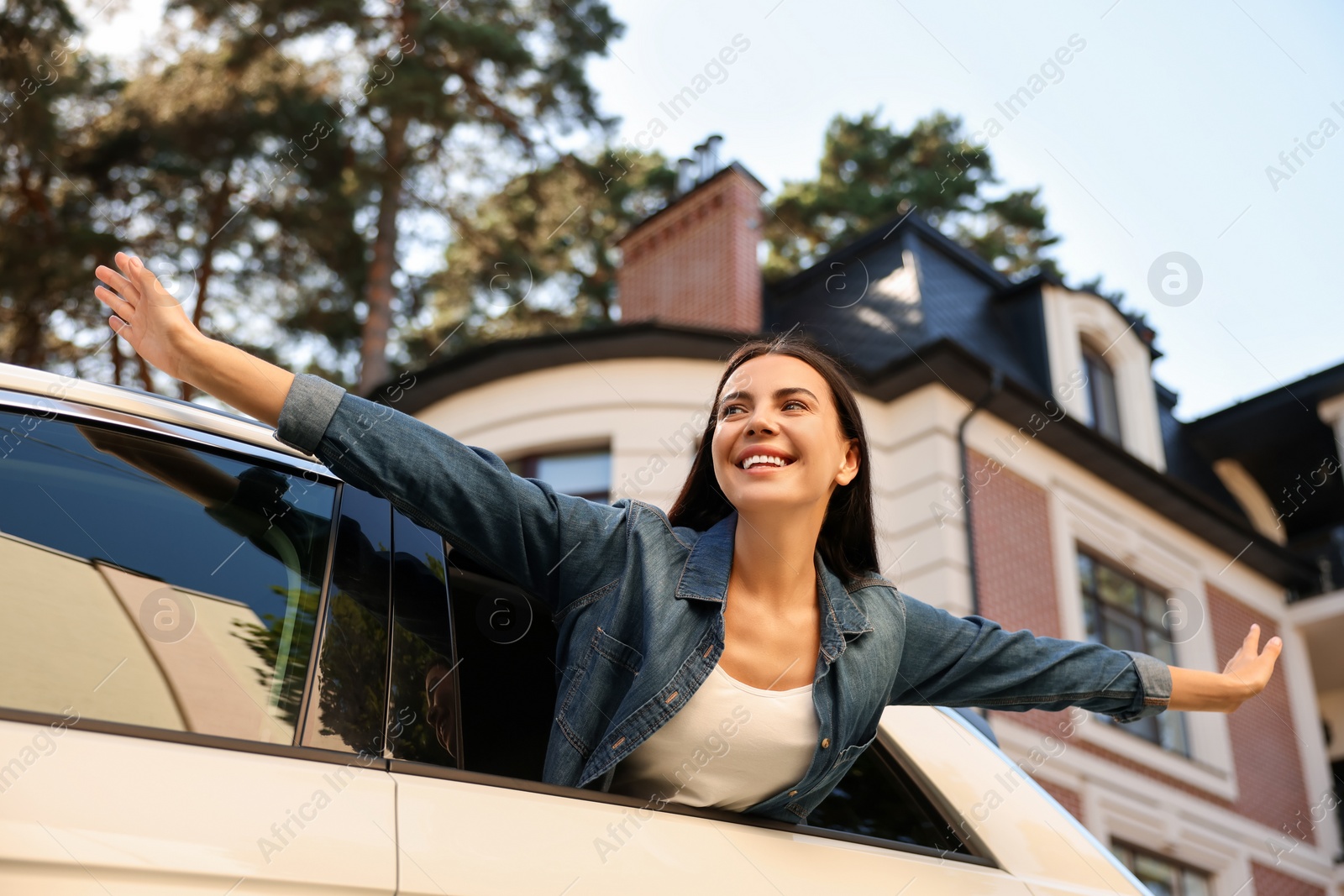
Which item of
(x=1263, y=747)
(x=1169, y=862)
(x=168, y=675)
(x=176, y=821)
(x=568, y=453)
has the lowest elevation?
(x=176, y=821)

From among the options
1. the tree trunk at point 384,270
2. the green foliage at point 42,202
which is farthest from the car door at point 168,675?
the green foliage at point 42,202

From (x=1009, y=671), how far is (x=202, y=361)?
1674mm

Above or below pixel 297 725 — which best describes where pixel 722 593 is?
above

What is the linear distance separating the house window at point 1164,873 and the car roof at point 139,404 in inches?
478

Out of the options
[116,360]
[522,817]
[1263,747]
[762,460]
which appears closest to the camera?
[522,817]

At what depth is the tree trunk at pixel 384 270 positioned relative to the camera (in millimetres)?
17219

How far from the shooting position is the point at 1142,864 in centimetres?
1270

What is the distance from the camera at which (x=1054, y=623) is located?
12125 millimetres

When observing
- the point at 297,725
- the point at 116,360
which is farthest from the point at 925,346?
the point at 116,360

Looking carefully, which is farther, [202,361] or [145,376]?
[145,376]

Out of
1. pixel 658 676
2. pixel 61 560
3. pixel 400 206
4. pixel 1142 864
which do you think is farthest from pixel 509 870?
pixel 400 206

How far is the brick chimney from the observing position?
14.3 meters

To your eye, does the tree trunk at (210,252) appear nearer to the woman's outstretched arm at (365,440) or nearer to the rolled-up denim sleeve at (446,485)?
the woman's outstretched arm at (365,440)

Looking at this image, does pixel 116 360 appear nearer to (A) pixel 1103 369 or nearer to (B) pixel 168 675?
(A) pixel 1103 369
